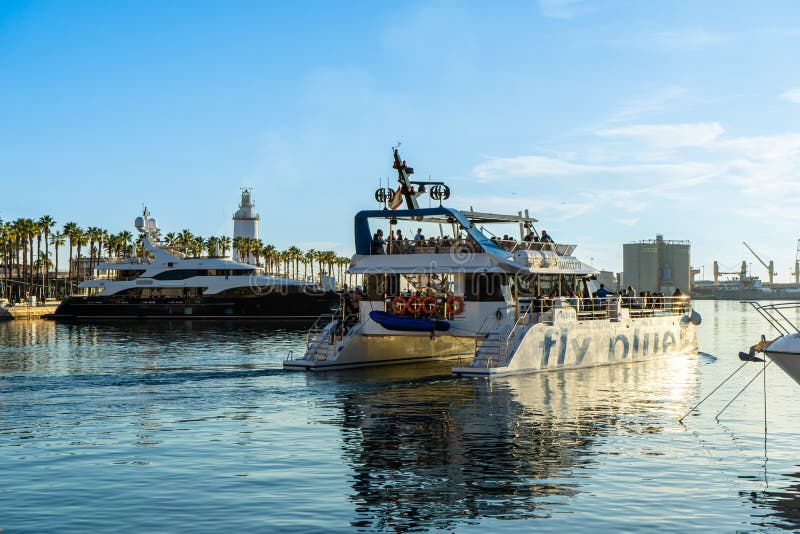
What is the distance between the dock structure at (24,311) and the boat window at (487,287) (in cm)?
7098

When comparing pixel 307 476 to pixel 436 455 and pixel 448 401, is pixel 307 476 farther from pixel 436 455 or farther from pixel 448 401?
pixel 448 401

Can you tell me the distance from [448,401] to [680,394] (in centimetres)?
704

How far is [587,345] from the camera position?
33250 millimetres

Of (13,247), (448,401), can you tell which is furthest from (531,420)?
(13,247)

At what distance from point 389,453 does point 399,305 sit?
14350 mm

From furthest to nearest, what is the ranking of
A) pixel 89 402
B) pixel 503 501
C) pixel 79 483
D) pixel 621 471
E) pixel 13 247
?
pixel 13 247, pixel 89 402, pixel 621 471, pixel 79 483, pixel 503 501

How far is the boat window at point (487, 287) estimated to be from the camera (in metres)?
31.2

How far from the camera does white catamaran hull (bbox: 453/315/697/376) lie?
95.5ft

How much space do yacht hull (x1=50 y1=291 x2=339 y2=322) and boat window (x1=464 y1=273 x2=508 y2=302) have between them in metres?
50.7

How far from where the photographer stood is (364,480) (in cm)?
1565

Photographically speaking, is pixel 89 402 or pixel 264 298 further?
pixel 264 298

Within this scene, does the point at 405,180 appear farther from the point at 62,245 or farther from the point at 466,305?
the point at 62,245

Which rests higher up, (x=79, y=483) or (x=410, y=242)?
(x=410, y=242)

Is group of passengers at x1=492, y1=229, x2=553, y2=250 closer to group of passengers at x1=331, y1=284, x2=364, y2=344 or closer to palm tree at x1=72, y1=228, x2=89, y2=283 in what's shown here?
group of passengers at x1=331, y1=284, x2=364, y2=344
